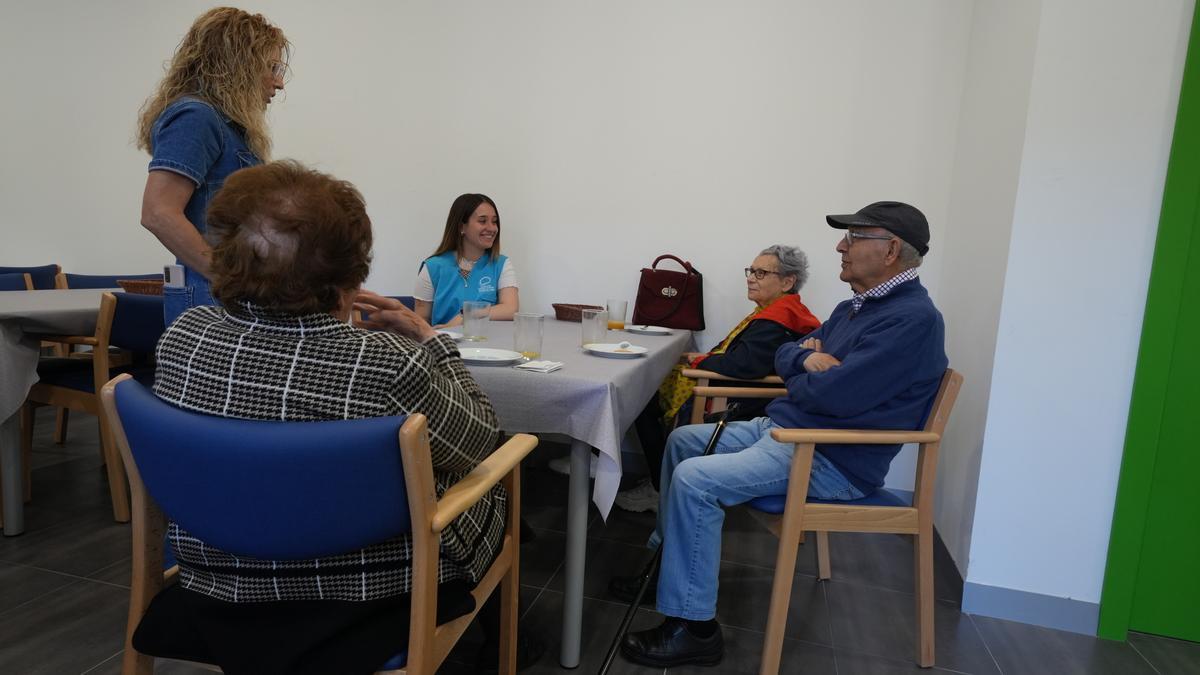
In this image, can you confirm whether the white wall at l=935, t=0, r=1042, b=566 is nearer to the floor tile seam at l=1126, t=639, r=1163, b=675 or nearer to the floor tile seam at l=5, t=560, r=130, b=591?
the floor tile seam at l=1126, t=639, r=1163, b=675

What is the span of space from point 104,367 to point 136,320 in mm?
199

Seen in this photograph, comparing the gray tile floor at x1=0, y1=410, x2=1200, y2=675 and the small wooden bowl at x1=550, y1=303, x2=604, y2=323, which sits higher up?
the small wooden bowl at x1=550, y1=303, x2=604, y2=323

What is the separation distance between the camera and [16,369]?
2041mm

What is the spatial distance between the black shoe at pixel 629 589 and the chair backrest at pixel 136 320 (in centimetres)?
172

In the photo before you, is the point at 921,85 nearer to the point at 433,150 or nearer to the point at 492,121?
the point at 492,121

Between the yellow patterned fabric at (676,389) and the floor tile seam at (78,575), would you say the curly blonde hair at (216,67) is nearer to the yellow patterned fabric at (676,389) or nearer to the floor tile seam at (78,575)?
the floor tile seam at (78,575)

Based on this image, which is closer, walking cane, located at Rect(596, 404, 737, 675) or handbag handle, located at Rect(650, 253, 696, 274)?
walking cane, located at Rect(596, 404, 737, 675)

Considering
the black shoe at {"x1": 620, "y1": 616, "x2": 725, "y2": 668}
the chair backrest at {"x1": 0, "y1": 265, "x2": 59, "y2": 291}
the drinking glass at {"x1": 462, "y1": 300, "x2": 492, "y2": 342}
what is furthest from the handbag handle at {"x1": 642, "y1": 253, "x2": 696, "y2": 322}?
the chair backrest at {"x1": 0, "y1": 265, "x2": 59, "y2": 291}

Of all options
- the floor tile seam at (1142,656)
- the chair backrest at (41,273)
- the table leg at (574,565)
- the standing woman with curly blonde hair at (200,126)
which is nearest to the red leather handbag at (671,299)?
the table leg at (574,565)

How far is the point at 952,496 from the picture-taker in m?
2.17

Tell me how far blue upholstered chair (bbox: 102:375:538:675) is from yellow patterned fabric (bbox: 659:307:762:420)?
1703mm

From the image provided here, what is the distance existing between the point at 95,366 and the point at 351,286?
1.83 meters

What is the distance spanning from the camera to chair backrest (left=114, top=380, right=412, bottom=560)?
734mm

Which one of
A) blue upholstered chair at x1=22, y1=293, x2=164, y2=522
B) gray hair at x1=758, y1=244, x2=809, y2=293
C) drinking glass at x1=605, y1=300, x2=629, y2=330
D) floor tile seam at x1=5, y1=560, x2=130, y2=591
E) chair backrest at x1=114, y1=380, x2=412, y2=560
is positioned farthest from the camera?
drinking glass at x1=605, y1=300, x2=629, y2=330
